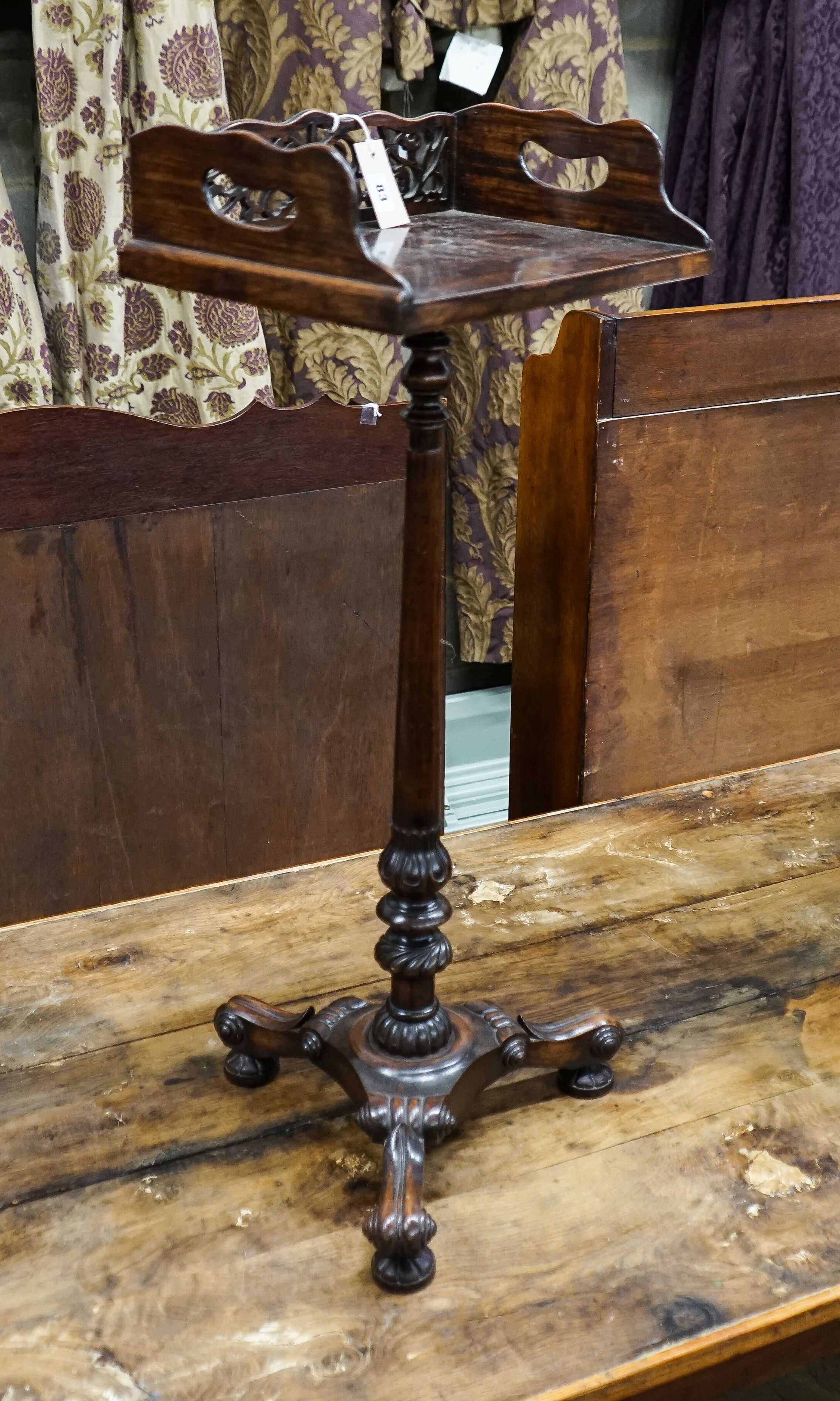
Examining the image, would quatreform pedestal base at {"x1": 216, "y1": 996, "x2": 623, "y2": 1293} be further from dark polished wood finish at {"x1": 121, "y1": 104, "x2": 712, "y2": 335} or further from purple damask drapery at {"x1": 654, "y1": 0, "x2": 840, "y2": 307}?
purple damask drapery at {"x1": 654, "y1": 0, "x2": 840, "y2": 307}

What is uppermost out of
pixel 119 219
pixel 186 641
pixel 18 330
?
pixel 119 219

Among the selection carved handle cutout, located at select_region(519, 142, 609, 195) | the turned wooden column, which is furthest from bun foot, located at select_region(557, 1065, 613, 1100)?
carved handle cutout, located at select_region(519, 142, 609, 195)

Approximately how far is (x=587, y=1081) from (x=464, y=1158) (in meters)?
0.12

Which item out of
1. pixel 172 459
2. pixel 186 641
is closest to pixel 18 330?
pixel 172 459

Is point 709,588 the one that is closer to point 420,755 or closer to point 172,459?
point 172,459

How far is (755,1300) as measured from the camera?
0.83m

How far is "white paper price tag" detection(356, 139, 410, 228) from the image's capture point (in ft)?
2.70

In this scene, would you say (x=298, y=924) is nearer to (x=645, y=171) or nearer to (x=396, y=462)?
(x=396, y=462)

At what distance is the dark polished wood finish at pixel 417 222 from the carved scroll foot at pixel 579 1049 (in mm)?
528

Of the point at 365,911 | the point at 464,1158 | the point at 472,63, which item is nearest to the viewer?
the point at 464,1158

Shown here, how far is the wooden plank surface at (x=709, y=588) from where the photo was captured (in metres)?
1.48

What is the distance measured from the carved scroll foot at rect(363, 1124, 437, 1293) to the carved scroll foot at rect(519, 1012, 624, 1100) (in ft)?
0.49

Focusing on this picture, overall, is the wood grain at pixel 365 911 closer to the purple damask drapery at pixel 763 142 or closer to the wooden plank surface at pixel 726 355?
the wooden plank surface at pixel 726 355

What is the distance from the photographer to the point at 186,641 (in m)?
1.47
